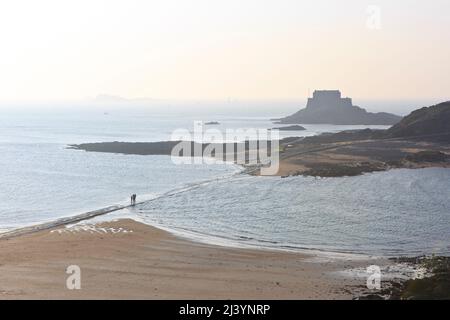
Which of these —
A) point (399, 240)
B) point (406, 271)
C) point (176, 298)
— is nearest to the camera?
point (176, 298)

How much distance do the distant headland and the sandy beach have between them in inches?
5365

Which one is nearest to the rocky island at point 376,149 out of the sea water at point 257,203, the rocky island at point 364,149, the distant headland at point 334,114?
the rocky island at point 364,149

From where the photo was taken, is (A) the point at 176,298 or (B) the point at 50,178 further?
(B) the point at 50,178

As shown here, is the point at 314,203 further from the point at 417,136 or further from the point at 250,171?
the point at 417,136

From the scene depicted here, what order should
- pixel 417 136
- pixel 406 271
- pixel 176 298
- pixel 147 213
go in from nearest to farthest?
pixel 176 298, pixel 406 271, pixel 147 213, pixel 417 136

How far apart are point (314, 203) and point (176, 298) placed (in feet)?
74.5

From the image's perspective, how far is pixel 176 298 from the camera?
64.9 ft

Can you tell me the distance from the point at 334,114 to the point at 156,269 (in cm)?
15396

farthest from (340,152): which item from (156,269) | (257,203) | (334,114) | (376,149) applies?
(334,114)

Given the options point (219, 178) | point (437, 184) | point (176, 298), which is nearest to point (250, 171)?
point (219, 178)

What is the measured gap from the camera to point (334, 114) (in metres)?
173

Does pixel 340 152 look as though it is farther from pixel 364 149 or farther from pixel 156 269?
pixel 156 269

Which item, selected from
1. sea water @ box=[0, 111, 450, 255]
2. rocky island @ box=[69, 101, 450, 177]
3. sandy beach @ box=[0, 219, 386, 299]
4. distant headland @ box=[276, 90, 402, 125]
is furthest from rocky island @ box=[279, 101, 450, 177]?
distant headland @ box=[276, 90, 402, 125]

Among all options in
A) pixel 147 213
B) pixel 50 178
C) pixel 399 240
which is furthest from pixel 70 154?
pixel 399 240
